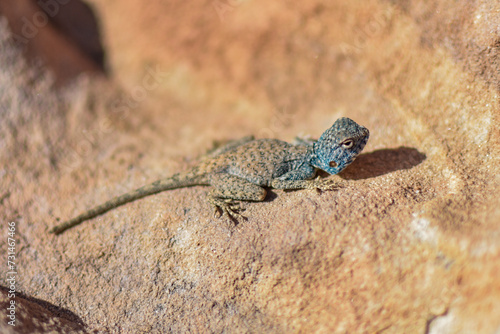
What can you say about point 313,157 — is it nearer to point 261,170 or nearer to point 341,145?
point 341,145

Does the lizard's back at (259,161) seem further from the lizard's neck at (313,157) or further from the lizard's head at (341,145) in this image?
the lizard's head at (341,145)

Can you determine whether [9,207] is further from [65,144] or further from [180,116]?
[180,116]

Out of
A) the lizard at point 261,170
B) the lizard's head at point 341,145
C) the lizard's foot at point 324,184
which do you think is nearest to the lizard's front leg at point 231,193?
the lizard at point 261,170

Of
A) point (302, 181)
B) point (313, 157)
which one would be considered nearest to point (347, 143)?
point (313, 157)

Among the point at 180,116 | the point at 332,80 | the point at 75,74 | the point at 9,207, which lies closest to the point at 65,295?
the point at 9,207

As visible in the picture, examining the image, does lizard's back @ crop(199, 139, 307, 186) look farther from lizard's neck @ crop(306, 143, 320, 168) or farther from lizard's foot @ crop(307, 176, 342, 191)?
lizard's foot @ crop(307, 176, 342, 191)

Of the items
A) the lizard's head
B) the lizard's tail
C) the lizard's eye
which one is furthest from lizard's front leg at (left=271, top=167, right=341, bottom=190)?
the lizard's tail
